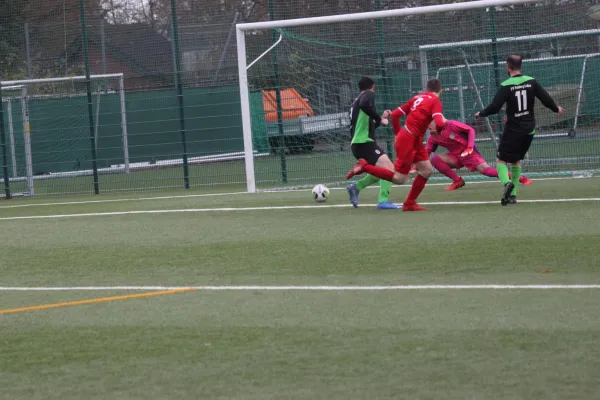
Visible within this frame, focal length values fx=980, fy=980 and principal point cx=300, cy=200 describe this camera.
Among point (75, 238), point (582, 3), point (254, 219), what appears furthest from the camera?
point (582, 3)

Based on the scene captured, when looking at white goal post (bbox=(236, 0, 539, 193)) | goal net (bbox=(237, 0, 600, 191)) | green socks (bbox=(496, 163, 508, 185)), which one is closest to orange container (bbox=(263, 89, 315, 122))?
goal net (bbox=(237, 0, 600, 191))

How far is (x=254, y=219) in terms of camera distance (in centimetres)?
1246

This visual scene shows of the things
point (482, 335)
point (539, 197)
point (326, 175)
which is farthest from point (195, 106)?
point (482, 335)

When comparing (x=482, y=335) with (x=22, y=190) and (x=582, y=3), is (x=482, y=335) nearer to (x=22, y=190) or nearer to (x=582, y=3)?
(x=582, y=3)

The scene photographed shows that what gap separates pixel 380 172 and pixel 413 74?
21.9 feet

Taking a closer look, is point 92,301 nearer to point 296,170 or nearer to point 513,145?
point 513,145

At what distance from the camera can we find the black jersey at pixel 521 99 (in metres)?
12.6

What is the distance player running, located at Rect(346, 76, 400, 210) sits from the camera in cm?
1295

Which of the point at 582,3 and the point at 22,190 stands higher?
the point at 582,3

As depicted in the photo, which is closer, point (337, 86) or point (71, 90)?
point (337, 86)

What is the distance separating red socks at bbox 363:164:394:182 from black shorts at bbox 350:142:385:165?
0.42 meters

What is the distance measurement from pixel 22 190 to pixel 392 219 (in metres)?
13.2

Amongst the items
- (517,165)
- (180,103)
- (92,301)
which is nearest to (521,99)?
(517,165)

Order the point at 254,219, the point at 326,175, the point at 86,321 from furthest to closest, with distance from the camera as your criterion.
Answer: the point at 326,175, the point at 254,219, the point at 86,321
